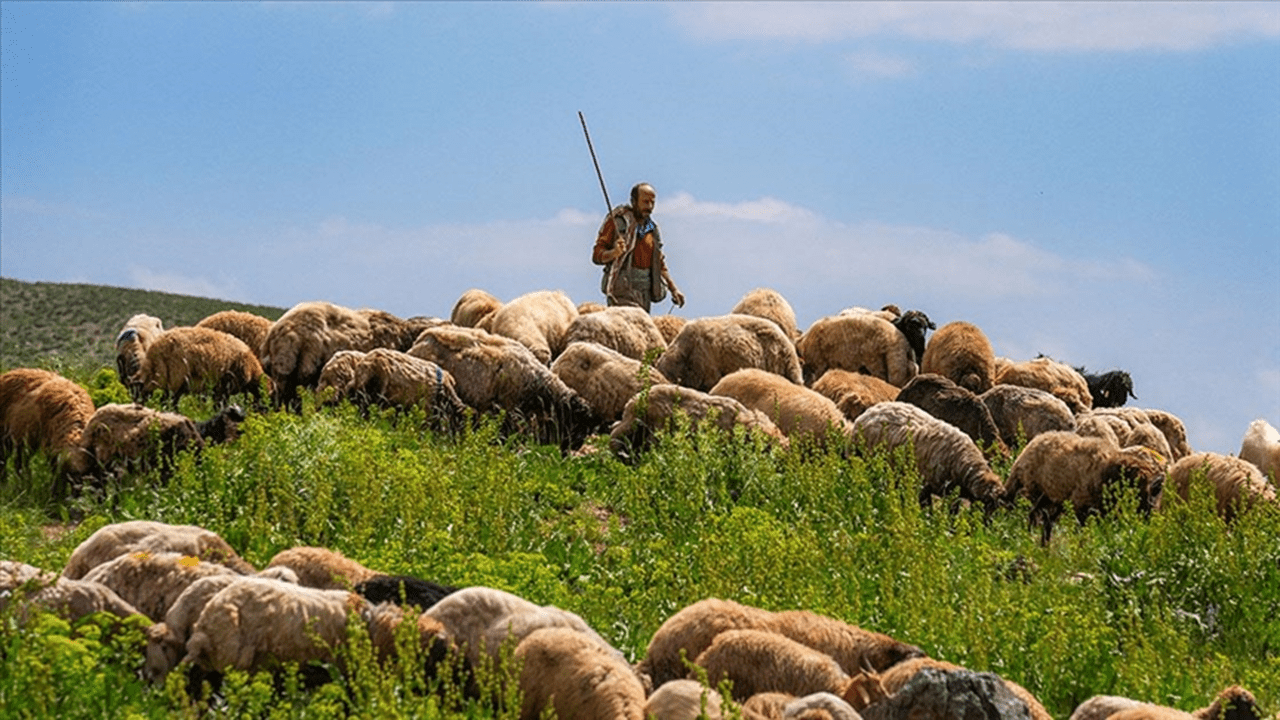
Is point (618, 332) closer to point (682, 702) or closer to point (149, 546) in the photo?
point (149, 546)

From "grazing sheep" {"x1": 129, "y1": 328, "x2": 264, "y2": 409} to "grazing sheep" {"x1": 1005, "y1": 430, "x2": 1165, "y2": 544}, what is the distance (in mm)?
9093

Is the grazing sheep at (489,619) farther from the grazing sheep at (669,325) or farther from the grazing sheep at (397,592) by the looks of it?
the grazing sheep at (669,325)

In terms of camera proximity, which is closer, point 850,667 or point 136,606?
point 850,667

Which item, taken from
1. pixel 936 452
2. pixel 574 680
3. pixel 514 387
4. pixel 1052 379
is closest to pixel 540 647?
pixel 574 680

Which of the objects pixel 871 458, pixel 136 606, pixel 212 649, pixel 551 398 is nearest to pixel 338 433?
pixel 551 398

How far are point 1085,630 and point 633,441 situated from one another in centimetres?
737

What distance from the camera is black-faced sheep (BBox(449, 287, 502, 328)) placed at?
25562 millimetres

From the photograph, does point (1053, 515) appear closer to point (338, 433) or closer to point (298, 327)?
point (338, 433)

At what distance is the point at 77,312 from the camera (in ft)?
202

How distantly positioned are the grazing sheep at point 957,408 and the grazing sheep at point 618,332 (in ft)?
13.3

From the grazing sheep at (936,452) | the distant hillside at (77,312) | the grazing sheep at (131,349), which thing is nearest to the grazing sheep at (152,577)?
the grazing sheep at (936,452)

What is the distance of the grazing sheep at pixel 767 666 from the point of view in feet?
23.5

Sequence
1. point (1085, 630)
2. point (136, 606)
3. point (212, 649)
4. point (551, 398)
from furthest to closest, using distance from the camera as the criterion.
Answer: point (551, 398), point (1085, 630), point (136, 606), point (212, 649)

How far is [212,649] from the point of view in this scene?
24.2 ft
